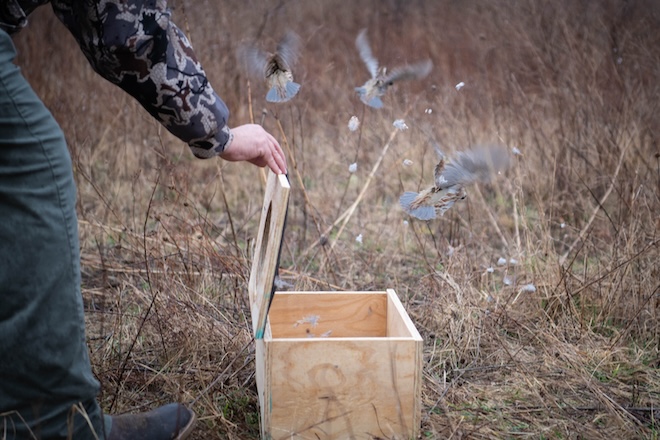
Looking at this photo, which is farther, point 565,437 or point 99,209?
point 99,209

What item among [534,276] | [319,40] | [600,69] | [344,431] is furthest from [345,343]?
[319,40]

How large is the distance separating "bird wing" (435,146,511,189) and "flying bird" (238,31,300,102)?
0.53 meters

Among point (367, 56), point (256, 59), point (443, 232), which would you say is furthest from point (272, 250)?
point (443, 232)

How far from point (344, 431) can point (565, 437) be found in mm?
616

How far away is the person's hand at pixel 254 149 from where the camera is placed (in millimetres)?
1771

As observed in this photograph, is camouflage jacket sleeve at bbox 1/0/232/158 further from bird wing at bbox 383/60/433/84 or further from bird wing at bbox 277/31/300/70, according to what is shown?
bird wing at bbox 383/60/433/84

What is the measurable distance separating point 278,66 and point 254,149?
2.30ft

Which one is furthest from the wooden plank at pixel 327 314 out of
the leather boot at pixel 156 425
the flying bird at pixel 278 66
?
the flying bird at pixel 278 66

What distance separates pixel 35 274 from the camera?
144cm

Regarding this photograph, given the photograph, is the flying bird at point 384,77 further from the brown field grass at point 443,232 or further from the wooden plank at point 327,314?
the wooden plank at point 327,314

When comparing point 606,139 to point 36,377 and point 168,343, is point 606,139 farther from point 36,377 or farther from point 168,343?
point 36,377

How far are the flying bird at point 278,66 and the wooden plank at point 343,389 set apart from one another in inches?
32.6

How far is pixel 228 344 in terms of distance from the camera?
7.93 ft

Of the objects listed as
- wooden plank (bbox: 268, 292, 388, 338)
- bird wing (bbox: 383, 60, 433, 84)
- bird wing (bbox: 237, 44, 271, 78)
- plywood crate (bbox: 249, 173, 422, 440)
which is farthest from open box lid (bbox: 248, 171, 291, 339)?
bird wing (bbox: 383, 60, 433, 84)
